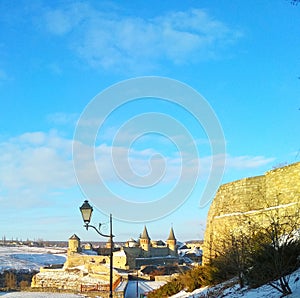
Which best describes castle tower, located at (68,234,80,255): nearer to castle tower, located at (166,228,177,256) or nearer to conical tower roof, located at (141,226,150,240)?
conical tower roof, located at (141,226,150,240)

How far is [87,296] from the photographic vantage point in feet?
131

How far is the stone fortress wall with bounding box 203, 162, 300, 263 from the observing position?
16234mm

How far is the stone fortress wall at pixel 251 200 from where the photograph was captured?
1623 centimetres

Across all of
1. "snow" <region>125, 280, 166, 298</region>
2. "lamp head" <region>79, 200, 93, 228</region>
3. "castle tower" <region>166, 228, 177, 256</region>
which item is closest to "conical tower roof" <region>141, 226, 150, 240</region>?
"castle tower" <region>166, 228, 177, 256</region>

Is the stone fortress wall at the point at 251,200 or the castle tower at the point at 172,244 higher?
the stone fortress wall at the point at 251,200

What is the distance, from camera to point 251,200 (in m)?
18.4

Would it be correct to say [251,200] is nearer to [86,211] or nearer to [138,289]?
[86,211]

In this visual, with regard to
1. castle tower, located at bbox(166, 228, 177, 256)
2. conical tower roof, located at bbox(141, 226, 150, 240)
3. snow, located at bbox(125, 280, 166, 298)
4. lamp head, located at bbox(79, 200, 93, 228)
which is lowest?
snow, located at bbox(125, 280, 166, 298)

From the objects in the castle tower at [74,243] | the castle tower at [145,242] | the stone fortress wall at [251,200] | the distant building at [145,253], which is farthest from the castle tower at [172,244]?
the stone fortress wall at [251,200]

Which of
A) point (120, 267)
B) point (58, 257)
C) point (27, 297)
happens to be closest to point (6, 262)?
point (58, 257)

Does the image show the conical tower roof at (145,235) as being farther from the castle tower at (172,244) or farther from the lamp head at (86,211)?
the lamp head at (86,211)

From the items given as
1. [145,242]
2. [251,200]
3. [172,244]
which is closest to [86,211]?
[251,200]

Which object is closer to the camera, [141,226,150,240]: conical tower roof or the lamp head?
the lamp head

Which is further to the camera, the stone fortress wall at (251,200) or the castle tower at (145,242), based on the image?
the castle tower at (145,242)
